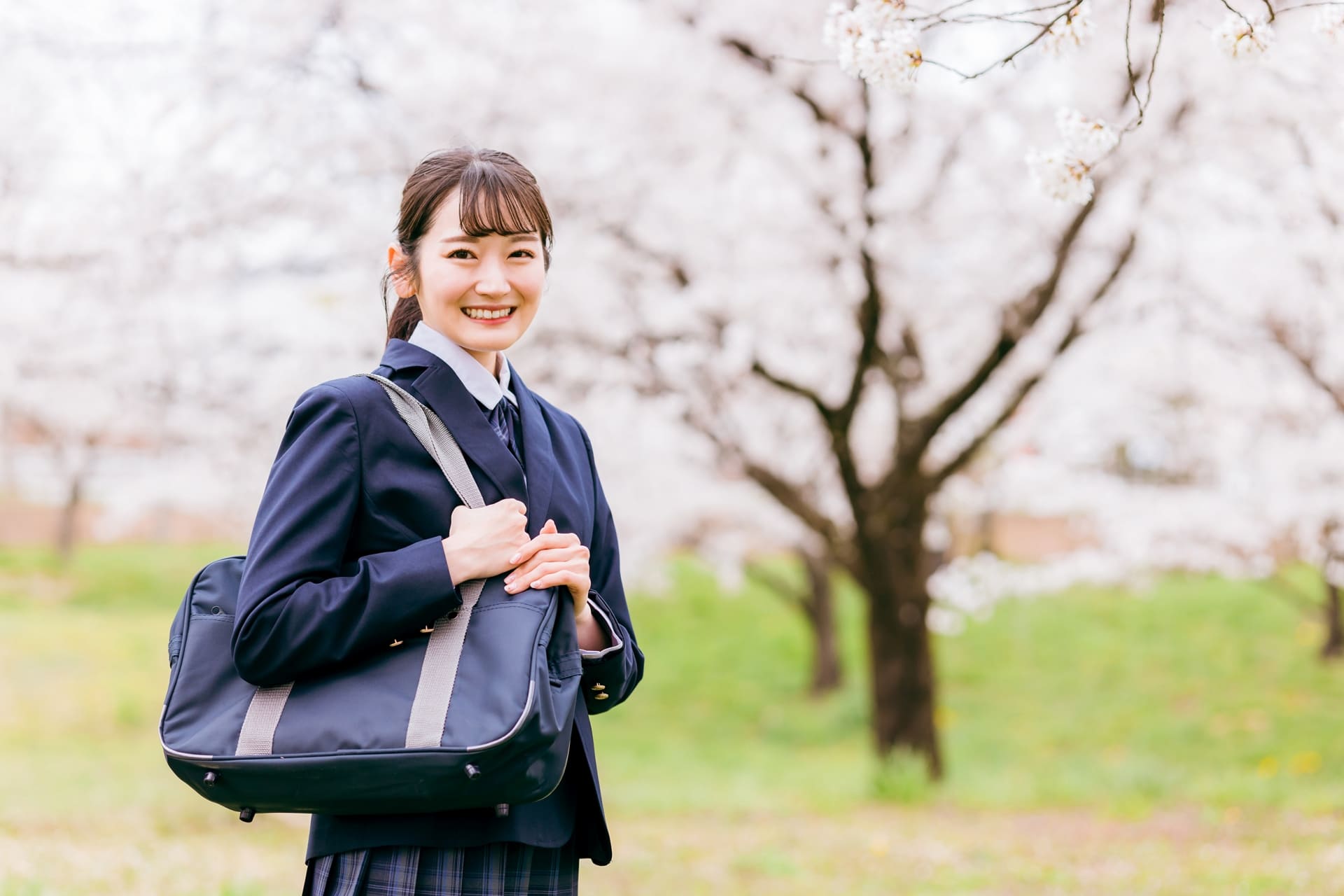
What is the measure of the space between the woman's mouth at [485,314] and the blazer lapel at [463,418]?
0.08 m

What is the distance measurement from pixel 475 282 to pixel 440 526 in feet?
1.17

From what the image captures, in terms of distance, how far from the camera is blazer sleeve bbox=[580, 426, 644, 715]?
1.77 metres

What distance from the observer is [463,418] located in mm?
1694

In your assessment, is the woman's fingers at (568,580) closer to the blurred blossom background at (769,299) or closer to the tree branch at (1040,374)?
the blurred blossom background at (769,299)

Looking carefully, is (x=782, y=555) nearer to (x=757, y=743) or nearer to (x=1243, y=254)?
(x=757, y=743)

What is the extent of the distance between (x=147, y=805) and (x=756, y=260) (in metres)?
5.07

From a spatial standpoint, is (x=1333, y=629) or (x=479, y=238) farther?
(x=1333, y=629)

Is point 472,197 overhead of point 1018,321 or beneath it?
beneath

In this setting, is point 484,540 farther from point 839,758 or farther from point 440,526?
point 839,758

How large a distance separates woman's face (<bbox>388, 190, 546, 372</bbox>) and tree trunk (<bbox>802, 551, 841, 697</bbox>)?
43.0 ft

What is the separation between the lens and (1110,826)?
6859 millimetres

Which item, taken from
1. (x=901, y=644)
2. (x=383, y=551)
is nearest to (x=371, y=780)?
(x=383, y=551)

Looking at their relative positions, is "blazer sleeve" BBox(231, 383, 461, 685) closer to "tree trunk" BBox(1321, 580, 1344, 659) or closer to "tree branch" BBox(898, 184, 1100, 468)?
"tree branch" BBox(898, 184, 1100, 468)

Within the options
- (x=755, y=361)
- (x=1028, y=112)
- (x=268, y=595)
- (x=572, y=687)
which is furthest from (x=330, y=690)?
(x=1028, y=112)
